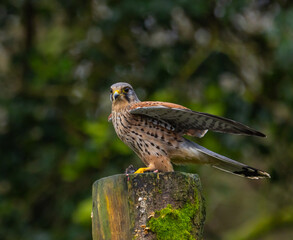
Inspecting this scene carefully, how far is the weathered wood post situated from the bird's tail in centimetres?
95

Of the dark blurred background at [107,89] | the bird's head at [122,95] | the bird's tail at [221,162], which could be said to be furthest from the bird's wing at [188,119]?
the dark blurred background at [107,89]

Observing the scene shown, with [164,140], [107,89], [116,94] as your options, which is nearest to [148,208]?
[164,140]

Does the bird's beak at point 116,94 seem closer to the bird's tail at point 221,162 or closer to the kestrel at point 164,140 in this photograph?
the kestrel at point 164,140

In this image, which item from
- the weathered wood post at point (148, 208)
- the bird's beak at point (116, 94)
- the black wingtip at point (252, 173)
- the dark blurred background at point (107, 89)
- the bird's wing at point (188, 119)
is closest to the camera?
the weathered wood post at point (148, 208)

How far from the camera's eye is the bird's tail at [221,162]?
3.71 metres

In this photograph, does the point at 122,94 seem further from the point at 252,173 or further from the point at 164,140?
the point at 252,173

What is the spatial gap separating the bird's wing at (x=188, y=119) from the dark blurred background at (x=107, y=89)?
161 cm

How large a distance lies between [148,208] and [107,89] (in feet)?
11.9

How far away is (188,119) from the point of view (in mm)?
3578

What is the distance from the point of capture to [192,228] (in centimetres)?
278

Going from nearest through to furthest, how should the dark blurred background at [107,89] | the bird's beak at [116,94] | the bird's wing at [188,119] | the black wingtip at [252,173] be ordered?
the bird's wing at [188,119], the black wingtip at [252,173], the bird's beak at [116,94], the dark blurred background at [107,89]

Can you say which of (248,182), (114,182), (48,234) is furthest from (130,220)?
(248,182)

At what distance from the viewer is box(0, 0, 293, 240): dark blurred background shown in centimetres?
573

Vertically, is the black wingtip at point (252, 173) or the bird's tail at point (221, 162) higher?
the bird's tail at point (221, 162)
